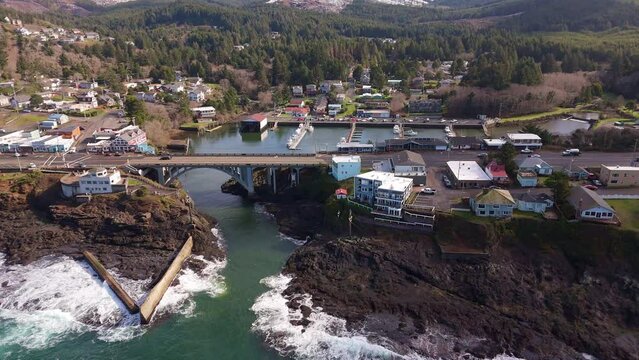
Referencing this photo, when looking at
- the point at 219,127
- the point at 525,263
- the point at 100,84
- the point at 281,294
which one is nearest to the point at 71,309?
the point at 281,294

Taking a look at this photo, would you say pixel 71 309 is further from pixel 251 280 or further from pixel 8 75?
pixel 8 75

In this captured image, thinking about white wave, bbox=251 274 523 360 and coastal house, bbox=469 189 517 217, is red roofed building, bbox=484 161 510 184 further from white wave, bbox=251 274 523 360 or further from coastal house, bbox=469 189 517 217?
white wave, bbox=251 274 523 360

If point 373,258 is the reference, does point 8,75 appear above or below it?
above

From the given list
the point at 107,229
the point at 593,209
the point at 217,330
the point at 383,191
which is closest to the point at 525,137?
the point at 593,209

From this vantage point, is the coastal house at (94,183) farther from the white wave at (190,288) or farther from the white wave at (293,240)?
the white wave at (293,240)

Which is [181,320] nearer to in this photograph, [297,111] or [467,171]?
[467,171]

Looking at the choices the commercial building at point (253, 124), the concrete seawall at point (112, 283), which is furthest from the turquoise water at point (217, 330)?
the commercial building at point (253, 124)
